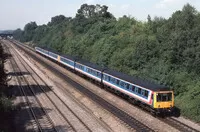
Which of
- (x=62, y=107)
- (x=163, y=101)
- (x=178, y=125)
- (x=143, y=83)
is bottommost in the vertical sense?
(x=62, y=107)

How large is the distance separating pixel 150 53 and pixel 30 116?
775 inches

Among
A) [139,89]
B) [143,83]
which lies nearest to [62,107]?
[139,89]

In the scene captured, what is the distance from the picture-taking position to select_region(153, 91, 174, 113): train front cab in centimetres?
2831

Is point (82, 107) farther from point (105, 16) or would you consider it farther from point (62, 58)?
point (105, 16)

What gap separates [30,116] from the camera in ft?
96.8

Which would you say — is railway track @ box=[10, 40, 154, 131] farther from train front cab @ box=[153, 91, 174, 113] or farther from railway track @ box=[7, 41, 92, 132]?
railway track @ box=[7, 41, 92, 132]

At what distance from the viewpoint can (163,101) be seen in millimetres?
28547

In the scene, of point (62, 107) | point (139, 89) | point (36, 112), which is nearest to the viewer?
point (36, 112)

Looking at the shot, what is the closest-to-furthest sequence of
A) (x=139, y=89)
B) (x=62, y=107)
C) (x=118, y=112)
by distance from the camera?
(x=118, y=112), (x=139, y=89), (x=62, y=107)

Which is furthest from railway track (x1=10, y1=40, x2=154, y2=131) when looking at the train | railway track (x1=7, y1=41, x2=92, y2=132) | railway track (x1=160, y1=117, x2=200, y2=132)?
railway track (x1=7, y1=41, x2=92, y2=132)

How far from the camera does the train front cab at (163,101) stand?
2831cm

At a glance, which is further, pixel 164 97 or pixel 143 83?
pixel 143 83

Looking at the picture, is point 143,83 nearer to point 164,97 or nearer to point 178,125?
point 164,97

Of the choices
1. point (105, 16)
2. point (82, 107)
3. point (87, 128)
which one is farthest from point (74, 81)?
point (105, 16)
